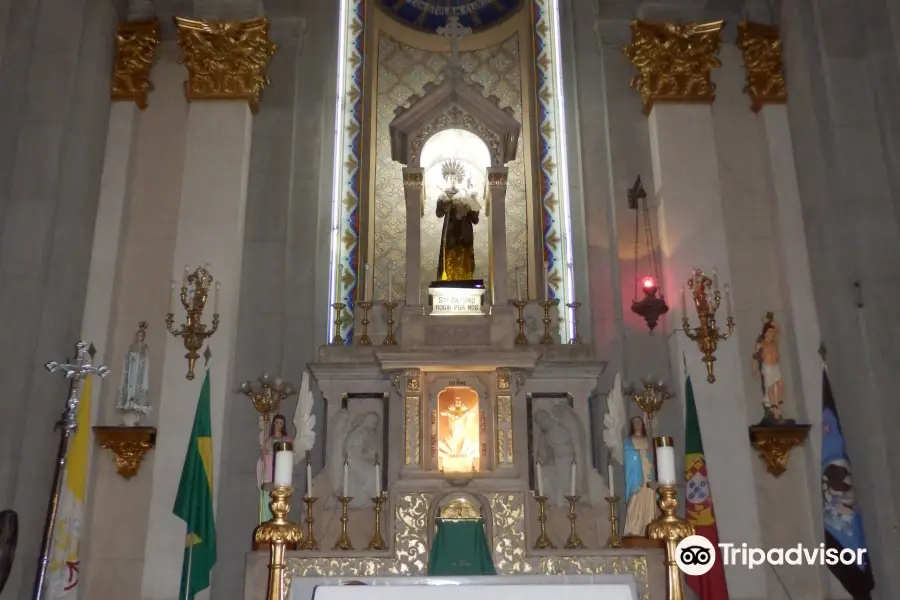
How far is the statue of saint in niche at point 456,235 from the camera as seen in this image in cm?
1030

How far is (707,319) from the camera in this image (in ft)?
30.7

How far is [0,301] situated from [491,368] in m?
4.61

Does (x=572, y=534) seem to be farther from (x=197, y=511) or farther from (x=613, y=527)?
(x=197, y=511)

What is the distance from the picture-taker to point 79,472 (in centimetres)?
871

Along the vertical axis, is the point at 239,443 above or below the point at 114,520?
above

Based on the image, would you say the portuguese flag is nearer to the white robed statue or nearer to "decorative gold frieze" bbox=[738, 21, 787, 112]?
"decorative gold frieze" bbox=[738, 21, 787, 112]

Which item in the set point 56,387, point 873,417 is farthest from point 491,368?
point 56,387

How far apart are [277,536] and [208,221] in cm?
610

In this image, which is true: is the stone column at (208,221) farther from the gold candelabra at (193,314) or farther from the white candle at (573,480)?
the white candle at (573,480)

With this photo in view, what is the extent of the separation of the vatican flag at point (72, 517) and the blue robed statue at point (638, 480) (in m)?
5.15

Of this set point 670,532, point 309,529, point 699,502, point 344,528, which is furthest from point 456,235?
point 670,532

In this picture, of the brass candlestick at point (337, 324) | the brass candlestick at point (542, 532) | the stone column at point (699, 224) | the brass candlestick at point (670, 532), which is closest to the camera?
the brass candlestick at point (670, 532)

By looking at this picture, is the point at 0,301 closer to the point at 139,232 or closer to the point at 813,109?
the point at 139,232

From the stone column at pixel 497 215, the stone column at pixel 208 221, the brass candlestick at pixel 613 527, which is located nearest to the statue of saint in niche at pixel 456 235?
the stone column at pixel 497 215
